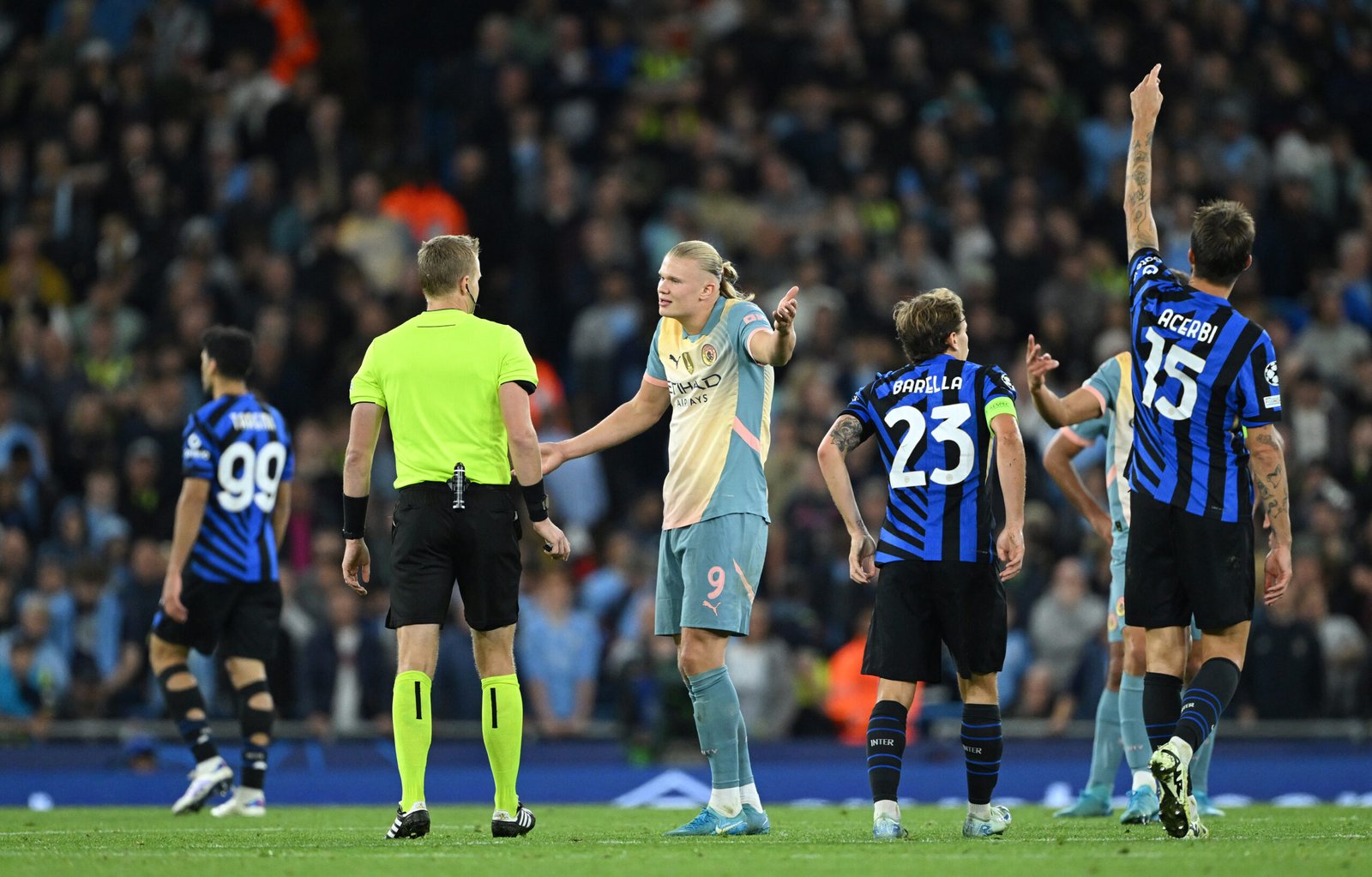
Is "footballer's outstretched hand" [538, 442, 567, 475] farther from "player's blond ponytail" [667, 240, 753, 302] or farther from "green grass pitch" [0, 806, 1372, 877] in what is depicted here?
"green grass pitch" [0, 806, 1372, 877]

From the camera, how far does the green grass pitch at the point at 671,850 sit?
6672 millimetres

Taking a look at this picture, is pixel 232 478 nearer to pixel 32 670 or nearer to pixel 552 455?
pixel 552 455

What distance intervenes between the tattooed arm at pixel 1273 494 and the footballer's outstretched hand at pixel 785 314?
2.02 meters

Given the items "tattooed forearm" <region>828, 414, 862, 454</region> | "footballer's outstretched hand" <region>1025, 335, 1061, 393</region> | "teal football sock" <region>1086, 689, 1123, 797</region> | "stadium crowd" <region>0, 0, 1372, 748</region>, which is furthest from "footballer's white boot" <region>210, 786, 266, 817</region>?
"footballer's outstretched hand" <region>1025, 335, 1061, 393</region>

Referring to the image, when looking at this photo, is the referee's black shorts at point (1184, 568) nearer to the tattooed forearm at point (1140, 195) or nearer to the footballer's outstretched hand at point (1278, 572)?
the footballer's outstretched hand at point (1278, 572)

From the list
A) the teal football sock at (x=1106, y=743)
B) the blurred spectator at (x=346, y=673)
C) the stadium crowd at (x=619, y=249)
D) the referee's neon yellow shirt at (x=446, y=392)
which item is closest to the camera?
the referee's neon yellow shirt at (x=446, y=392)

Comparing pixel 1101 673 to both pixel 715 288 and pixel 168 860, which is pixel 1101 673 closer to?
pixel 715 288

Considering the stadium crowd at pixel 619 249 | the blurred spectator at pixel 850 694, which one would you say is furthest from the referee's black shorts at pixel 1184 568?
the blurred spectator at pixel 850 694

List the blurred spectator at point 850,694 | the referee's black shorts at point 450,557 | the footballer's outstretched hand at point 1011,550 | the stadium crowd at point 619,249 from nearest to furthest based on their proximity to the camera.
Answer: the footballer's outstretched hand at point 1011,550 → the referee's black shorts at point 450,557 → the stadium crowd at point 619,249 → the blurred spectator at point 850,694

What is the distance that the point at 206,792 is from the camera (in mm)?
10883

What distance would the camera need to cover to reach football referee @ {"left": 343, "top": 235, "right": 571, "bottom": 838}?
8.00 metres

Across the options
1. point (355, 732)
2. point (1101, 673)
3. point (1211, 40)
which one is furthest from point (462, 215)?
point (1211, 40)

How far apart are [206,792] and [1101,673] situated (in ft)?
23.4

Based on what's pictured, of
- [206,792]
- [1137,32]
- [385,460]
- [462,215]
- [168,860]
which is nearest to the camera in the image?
[168,860]
